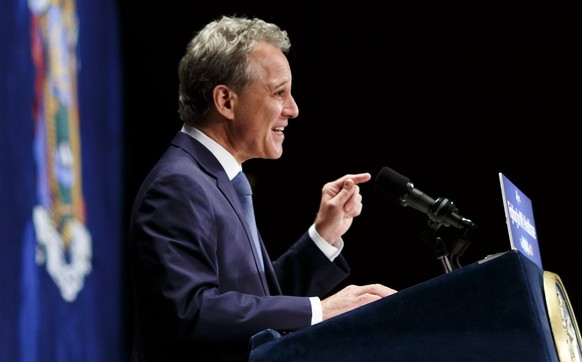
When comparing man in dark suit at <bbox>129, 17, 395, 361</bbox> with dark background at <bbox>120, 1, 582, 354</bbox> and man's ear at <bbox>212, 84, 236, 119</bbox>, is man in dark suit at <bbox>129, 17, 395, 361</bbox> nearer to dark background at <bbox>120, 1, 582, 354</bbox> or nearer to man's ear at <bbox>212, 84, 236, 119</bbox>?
man's ear at <bbox>212, 84, 236, 119</bbox>

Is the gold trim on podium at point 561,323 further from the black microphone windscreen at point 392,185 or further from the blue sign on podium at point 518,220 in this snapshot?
the black microphone windscreen at point 392,185

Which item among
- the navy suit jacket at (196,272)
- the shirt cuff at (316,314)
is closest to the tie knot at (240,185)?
the navy suit jacket at (196,272)

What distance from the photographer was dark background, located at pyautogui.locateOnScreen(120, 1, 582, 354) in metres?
4.10

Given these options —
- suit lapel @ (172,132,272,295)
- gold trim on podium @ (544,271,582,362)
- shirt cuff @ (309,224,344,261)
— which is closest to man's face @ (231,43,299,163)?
suit lapel @ (172,132,272,295)

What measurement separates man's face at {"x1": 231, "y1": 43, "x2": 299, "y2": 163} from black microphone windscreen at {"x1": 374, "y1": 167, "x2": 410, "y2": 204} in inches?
12.4

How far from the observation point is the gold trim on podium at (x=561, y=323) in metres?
1.59

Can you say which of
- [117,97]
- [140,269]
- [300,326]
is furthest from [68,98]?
[300,326]

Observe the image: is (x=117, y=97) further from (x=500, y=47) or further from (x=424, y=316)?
(x=424, y=316)

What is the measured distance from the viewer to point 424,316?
63.0 inches

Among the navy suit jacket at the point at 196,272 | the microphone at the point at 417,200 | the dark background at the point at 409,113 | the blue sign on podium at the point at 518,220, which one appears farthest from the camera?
the dark background at the point at 409,113

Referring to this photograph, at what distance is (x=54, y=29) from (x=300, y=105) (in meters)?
1.62

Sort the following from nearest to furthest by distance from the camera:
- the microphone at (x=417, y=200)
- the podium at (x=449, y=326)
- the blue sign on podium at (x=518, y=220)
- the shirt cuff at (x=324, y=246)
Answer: the podium at (x=449, y=326)
the blue sign on podium at (x=518, y=220)
the microphone at (x=417, y=200)
the shirt cuff at (x=324, y=246)

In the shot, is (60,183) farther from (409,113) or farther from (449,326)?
(409,113)

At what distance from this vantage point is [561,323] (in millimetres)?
1638
